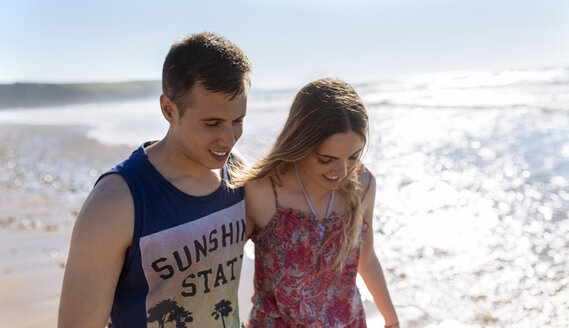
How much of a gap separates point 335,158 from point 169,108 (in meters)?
0.79

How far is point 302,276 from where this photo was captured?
7.75ft

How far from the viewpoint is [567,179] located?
786cm

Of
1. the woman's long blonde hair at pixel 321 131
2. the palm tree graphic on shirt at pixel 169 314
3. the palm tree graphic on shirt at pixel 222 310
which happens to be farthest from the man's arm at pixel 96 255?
the woman's long blonde hair at pixel 321 131

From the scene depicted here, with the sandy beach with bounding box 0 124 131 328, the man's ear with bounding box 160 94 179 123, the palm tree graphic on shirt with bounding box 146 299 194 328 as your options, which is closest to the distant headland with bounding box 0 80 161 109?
the sandy beach with bounding box 0 124 131 328

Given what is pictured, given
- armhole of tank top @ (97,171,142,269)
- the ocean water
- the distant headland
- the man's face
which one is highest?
the man's face

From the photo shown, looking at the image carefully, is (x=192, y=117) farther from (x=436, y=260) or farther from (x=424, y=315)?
(x=436, y=260)

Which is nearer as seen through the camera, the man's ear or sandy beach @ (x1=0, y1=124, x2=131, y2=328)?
the man's ear

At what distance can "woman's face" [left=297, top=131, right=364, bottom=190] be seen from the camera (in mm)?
2377

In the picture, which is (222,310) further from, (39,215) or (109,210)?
(39,215)

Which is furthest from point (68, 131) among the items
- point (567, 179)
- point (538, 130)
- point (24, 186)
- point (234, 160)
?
point (234, 160)

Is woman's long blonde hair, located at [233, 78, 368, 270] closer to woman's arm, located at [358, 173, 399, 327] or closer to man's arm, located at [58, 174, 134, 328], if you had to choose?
woman's arm, located at [358, 173, 399, 327]

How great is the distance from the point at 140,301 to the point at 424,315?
309 cm

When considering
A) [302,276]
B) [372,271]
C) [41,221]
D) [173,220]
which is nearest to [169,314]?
[173,220]

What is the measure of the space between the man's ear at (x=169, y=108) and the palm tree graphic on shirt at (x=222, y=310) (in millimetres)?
775
